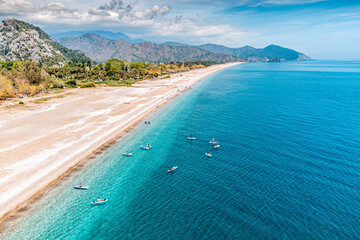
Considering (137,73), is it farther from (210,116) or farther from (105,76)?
(210,116)

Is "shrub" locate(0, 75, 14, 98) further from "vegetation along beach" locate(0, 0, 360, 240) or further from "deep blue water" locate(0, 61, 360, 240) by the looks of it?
"deep blue water" locate(0, 61, 360, 240)

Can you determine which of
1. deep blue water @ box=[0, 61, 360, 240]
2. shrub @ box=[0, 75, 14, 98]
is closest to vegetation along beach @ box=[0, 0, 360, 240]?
deep blue water @ box=[0, 61, 360, 240]

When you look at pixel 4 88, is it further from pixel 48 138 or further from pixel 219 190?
pixel 219 190

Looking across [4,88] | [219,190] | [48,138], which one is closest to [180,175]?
[219,190]

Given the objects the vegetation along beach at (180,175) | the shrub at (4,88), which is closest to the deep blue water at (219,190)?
the vegetation along beach at (180,175)

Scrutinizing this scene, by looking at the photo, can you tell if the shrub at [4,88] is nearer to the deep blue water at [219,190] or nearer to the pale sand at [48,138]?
the pale sand at [48,138]
